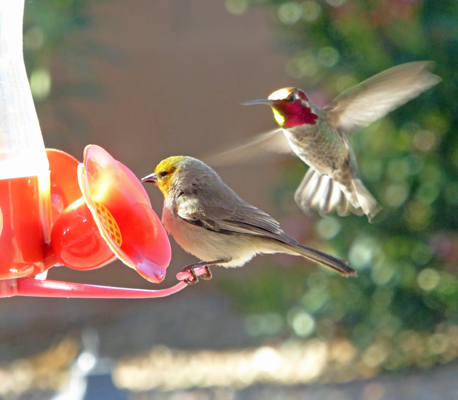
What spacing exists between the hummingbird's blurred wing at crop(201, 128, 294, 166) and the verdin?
107mm

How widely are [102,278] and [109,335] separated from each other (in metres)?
0.74

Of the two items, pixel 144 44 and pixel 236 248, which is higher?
pixel 144 44

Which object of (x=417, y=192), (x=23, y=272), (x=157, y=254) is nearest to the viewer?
(x=23, y=272)

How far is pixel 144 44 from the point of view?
26.1 ft

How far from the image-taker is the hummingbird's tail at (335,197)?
3342mm

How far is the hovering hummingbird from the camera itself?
2943 millimetres

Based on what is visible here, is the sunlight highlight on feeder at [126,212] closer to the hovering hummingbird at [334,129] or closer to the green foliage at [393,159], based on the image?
the hovering hummingbird at [334,129]

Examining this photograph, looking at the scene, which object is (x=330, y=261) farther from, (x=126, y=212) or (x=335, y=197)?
(x=335, y=197)

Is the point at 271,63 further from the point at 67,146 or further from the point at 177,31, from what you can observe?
the point at 67,146

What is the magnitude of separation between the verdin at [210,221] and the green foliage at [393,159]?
7.90 feet

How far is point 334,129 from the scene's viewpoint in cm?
337

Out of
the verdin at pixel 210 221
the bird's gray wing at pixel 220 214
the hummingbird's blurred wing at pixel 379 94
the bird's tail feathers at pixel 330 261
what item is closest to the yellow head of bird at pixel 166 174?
the verdin at pixel 210 221

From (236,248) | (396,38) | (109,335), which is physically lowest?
(109,335)

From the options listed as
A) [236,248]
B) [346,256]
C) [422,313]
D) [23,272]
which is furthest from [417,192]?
[23,272]
